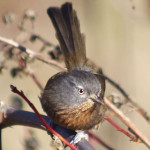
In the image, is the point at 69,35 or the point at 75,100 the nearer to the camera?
the point at 75,100

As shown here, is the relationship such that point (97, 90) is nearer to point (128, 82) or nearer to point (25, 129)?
point (25, 129)

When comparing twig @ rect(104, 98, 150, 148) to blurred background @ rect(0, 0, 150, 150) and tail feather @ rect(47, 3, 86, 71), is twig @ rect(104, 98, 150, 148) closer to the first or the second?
tail feather @ rect(47, 3, 86, 71)

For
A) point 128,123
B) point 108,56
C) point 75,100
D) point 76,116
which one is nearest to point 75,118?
point 76,116

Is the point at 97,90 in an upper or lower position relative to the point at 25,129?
upper

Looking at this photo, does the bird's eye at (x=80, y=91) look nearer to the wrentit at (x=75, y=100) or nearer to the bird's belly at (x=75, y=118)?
the wrentit at (x=75, y=100)

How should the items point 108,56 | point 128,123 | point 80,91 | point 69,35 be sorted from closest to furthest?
point 128,123, point 80,91, point 69,35, point 108,56

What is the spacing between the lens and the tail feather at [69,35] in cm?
410

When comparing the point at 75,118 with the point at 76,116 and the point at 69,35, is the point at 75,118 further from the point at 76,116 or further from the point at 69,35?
the point at 69,35

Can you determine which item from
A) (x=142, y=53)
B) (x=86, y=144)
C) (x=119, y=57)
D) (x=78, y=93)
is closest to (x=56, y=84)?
(x=78, y=93)

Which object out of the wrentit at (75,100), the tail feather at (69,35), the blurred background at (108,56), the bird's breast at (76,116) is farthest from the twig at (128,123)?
the blurred background at (108,56)

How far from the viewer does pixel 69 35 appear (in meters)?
4.19

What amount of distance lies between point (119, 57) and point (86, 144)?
11.2ft

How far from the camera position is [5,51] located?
129 inches

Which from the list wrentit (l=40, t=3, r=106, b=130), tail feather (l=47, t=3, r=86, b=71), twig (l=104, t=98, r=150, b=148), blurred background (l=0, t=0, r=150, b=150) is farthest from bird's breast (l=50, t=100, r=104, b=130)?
blurred background (l=0, t=0, r=150, b=150)
